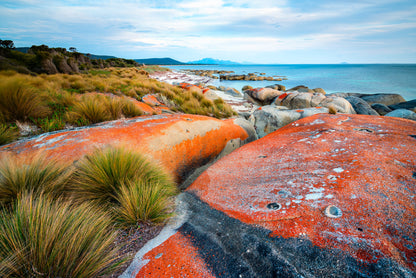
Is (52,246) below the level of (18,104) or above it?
below

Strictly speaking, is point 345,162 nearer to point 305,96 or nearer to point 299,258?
point 299,258

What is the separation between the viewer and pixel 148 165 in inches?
88.1

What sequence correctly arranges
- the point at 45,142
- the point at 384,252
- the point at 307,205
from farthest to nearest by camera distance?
the point at 45,142, the point at 307,205, the point at 384,252

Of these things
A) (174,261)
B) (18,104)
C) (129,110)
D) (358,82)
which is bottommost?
(174,261)

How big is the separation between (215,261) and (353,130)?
2953 mm

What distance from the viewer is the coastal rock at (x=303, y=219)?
1.06 m

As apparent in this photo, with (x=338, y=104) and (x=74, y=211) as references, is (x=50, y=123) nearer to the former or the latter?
(x=74, y=211)

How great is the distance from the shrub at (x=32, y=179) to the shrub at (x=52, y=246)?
499 mm

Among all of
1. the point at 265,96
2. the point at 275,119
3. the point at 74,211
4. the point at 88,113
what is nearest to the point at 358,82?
the point at 265,96

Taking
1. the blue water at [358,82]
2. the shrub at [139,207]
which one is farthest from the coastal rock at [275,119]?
the blue water at [358,82]

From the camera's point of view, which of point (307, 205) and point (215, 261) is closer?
point (215, 261)

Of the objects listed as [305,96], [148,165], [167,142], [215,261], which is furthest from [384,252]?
[305,96]

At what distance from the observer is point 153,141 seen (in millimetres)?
2910

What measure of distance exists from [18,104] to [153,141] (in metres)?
2.71
